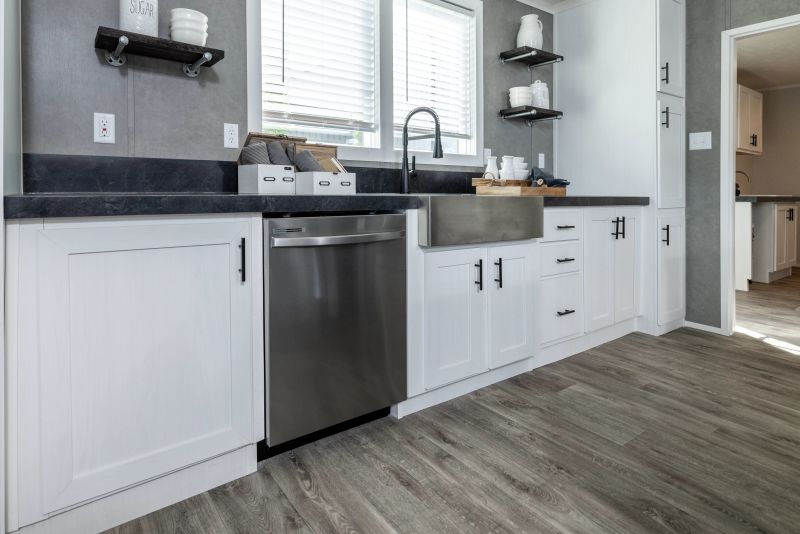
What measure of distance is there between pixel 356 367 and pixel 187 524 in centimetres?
72

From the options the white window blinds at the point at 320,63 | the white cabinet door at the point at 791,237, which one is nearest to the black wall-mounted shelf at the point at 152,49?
the white window blinds at the point at 320,63

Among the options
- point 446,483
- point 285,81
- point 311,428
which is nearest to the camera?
point 446,483

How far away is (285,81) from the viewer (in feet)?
7.97

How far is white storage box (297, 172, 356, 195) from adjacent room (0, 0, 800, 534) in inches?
0.5

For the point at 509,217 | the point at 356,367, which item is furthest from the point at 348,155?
the point at 356,367

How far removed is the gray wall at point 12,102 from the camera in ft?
4.46

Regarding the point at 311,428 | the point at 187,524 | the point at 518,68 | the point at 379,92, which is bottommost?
the point at 187,524

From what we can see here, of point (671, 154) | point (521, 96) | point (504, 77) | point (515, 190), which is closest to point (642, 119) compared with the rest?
point (671, 154)

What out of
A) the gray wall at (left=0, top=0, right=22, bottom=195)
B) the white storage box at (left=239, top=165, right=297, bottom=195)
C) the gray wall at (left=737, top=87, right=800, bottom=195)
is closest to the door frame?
the white storage box at (left=239, top=165, right=297, bottom=195)

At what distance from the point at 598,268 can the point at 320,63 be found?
6.39 ft

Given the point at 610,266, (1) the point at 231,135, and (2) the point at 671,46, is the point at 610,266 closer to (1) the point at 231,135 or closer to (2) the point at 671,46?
(2) the point at 671,46

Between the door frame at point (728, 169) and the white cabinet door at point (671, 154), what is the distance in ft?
0.75

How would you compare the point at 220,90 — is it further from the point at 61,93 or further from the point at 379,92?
the point at 379,92

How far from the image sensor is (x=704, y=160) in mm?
3406
